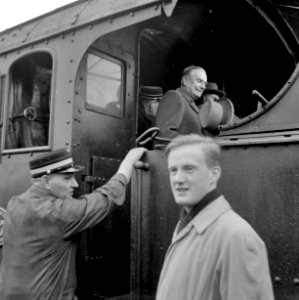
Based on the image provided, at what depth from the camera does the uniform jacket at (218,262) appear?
145 centimetres

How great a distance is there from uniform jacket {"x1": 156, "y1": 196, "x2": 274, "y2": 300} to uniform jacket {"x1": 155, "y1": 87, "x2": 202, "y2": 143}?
174cm

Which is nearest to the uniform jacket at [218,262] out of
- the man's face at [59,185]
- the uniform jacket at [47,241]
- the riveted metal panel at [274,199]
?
the riveted metal panel at [274,199]

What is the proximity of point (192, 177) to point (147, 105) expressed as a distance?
257cm

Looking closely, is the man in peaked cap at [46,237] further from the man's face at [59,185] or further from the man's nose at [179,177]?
the man's nose at [179,177]

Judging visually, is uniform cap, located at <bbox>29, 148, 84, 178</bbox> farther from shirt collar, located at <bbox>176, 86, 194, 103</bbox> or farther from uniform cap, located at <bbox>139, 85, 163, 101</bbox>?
uniform cap, located at <bbox>139, 85, 163, 101</bbox>

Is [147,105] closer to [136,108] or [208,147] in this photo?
[136,108]

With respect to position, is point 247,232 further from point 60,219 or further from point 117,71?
point 117,71

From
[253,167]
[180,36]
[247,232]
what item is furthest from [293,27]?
[247,232]

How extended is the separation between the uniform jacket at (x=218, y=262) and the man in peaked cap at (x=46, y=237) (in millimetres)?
1083

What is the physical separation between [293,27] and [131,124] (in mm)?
1752

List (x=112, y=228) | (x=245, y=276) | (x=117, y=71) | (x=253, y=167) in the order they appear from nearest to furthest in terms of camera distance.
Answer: (x=245, y=276) → (x=253, y=167) → (x=112, y=228) → (x=117, y=71)

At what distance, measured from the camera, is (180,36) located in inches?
170

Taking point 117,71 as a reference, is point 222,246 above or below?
below

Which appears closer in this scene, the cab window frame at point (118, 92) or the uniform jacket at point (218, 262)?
the uniform jacket at point (218, 262)
